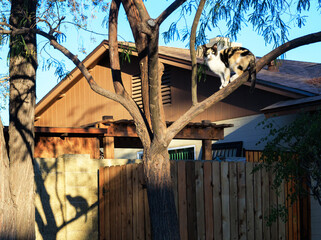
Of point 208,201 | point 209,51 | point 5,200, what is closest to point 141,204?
point 208,201

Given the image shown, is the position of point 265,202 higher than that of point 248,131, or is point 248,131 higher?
point 248,131

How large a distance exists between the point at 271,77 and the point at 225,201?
21.9 ft

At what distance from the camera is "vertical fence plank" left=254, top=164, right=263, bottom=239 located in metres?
9.27

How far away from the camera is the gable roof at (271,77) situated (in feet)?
43.0

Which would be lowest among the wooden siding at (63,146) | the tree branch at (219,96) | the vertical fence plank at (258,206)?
the vertical fence plank at (258,206)

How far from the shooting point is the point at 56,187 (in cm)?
993

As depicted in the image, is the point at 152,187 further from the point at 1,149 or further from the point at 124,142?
the point at 124,142

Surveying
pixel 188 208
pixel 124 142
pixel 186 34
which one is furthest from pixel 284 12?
→ pixel 124 142

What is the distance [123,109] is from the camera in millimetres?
19562

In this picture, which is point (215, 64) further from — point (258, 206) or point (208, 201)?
point (208, 201)

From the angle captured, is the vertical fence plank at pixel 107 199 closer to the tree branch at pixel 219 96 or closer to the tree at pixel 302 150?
the tree branch at pixel 219 96

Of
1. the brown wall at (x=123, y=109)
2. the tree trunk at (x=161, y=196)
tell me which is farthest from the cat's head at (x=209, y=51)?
the brown wall at (x=123, y=109)

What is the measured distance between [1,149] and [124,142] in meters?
7.84

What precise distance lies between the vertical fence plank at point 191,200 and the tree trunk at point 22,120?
8.74ft
